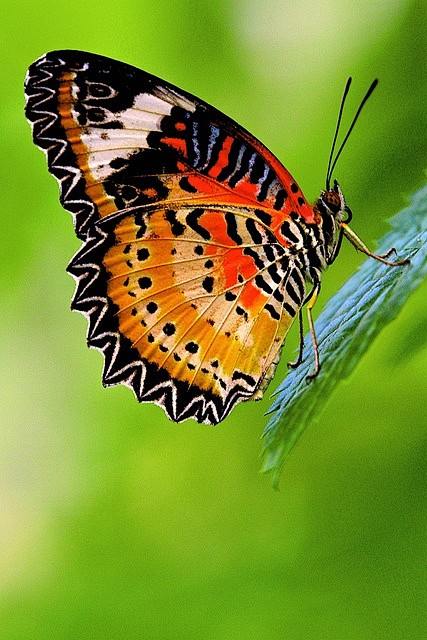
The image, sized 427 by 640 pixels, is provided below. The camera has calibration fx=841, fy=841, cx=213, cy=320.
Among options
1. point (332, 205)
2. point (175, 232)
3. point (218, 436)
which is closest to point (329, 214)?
point (332, 205)

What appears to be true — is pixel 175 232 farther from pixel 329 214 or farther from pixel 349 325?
pixel 349 325

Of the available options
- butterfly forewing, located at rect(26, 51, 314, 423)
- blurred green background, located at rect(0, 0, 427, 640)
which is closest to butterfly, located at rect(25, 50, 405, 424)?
butterfly forewing, located at rect(26, 51, 314, 423)

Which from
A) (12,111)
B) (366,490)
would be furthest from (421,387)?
(12,111)

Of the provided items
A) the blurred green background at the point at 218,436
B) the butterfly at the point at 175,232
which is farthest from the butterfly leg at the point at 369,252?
the blurred green background at the point at 218,436

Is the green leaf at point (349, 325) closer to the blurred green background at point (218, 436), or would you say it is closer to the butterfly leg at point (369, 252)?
the butterfly leg at point (369, 252)

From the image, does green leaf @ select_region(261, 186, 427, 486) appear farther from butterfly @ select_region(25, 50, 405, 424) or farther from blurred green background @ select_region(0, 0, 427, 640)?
blurred green background @ select_region(0, 0, 427, 640)

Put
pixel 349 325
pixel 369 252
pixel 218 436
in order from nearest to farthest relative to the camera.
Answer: pixel 349 325
pixel 369 252
pixel 218 436
